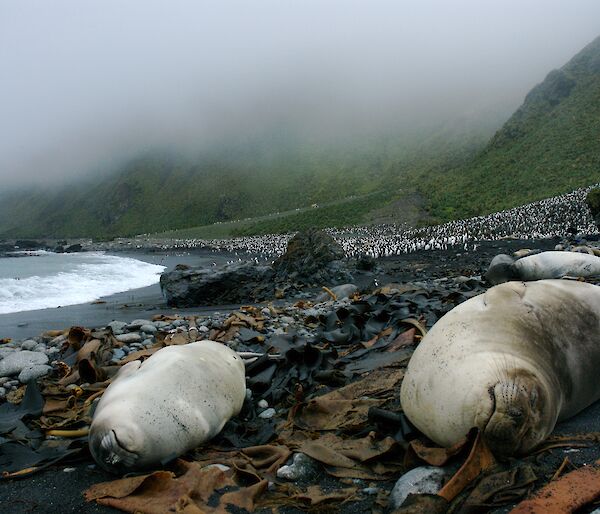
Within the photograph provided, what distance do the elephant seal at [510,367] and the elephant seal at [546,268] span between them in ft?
24.2

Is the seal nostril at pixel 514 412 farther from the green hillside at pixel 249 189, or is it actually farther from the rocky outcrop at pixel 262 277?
the green hillside at pixel 249 189

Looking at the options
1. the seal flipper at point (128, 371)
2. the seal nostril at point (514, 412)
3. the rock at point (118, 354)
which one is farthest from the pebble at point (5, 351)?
the seal nostril at point (514, 412)

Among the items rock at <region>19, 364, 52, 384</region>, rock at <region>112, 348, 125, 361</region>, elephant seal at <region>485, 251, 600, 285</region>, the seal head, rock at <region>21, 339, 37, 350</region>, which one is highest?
the seal head

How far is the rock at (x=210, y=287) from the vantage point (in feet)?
47.8

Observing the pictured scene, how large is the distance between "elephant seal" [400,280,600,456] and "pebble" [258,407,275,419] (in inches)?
69.4

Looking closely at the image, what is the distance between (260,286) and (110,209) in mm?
152674

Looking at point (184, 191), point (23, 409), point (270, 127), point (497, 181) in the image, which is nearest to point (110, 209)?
point (184, 191)

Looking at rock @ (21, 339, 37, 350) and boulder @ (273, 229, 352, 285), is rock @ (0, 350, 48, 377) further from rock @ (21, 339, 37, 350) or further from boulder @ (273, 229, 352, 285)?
boulder @ (273, 229, 352, 285)

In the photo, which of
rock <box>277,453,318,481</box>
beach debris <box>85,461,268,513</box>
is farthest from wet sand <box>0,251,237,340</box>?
rock <box>277,453,318,481</box>

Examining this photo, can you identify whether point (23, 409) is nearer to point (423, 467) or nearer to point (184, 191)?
point (423, 467)

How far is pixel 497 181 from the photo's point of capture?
51562mm

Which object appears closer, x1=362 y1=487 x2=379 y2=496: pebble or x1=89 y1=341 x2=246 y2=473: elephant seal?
x1=362 y1=487 x2=379 y2=496: pebble

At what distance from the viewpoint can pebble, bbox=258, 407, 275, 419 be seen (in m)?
4.59

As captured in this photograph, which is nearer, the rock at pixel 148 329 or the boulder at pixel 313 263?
the rock at pixel 148 329
